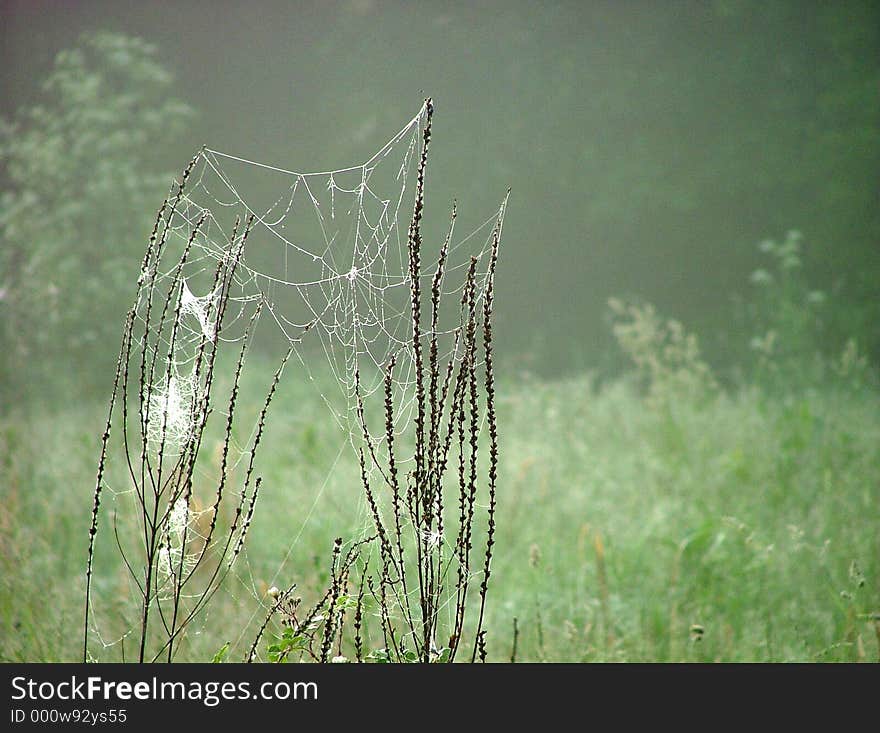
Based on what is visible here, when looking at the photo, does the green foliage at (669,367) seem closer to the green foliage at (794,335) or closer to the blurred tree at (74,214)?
the green foliage at (794,335)

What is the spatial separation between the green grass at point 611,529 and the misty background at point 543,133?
1.73 meters

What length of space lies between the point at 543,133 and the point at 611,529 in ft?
21.3

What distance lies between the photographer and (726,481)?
3.80 meters

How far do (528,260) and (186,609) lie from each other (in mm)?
7280

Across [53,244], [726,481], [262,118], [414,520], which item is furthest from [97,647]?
[262,118]

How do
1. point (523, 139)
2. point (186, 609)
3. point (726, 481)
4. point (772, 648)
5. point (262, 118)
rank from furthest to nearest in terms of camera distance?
point (523, 139) < point (262, 118) < point (726, 481) < point (186, 609) < point (772, 648)

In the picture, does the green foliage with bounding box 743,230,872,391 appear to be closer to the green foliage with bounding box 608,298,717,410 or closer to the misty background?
the misty background

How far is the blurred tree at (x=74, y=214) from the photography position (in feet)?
16.4

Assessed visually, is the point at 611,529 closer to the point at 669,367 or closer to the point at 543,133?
the point at 669,367

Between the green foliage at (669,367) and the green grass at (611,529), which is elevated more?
the green foliage at (669,367)

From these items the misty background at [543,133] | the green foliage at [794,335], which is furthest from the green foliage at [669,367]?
the misty background at [543,133]

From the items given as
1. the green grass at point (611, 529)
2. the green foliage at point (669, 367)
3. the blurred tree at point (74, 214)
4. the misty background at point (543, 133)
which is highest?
the misty background at point (543, 133)

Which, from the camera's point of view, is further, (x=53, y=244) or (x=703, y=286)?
(x=703, y=286)

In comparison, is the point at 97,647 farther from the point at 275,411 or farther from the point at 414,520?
the point at 275,411
